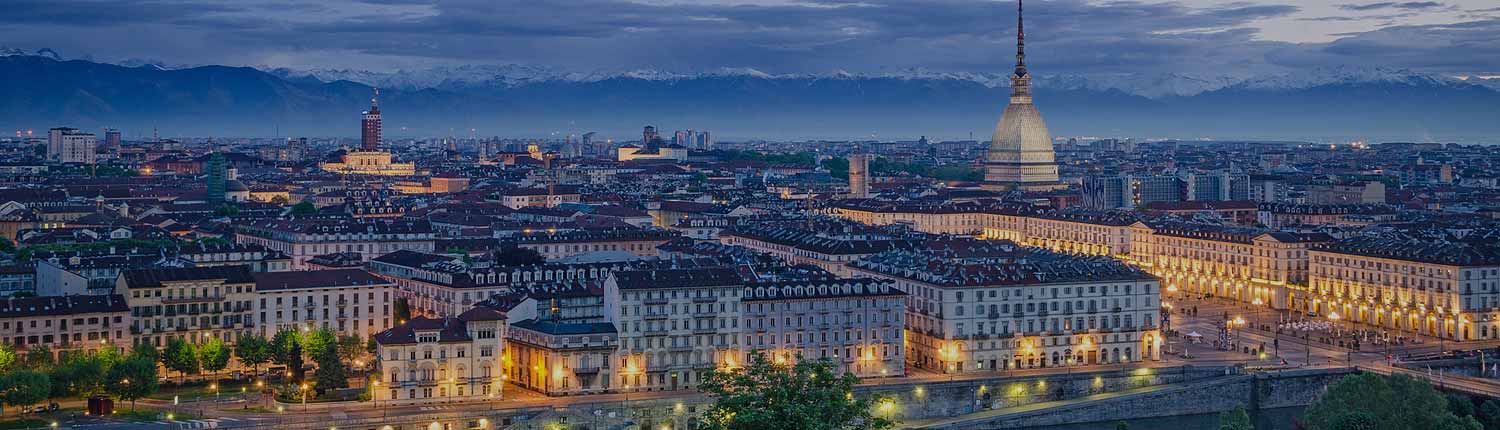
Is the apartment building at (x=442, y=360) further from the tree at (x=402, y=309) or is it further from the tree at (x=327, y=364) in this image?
the tree at (x=402, y=309)

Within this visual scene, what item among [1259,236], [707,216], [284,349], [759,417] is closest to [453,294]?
[284,349]

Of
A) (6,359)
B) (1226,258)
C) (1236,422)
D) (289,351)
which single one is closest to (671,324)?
(289,351)

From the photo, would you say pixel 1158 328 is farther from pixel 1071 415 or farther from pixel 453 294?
pixel 453 294

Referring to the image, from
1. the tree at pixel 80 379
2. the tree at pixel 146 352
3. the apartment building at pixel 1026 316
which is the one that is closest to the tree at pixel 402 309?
the tree at pixel 146 352

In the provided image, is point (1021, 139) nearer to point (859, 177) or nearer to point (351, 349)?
point (859, 177)

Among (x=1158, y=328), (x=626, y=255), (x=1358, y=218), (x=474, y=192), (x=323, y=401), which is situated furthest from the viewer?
(x=474, y=192)

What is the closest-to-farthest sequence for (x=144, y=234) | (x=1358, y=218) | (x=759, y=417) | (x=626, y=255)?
1. (x=759, y=417)
2. (x=626, y=255)
3. (x=144, y=234)
4. (x=1358, y=218)
